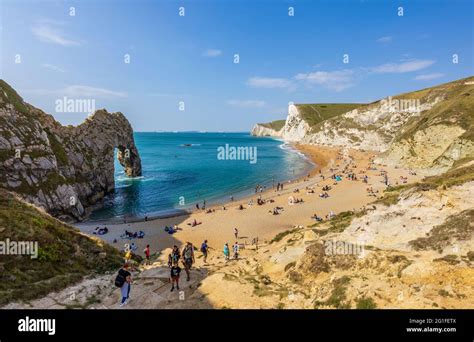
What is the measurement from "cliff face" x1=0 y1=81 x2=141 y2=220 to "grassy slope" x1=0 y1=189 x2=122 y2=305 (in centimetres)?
2359

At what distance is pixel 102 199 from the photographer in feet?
195

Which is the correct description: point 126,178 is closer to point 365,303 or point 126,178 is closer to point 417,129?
point 365,303

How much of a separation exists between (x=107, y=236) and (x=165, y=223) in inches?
341

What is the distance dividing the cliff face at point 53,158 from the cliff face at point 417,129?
5721cm

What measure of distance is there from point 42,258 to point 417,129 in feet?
305

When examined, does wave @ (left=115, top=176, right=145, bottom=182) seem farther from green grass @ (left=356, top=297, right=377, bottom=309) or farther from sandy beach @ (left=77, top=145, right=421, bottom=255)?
green grass @ (left=356, top=297, right=377, bottom=309)

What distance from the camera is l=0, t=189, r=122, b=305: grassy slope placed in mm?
12641

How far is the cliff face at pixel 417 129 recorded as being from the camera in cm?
6363

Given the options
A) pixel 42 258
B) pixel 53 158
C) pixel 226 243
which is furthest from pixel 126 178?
pixel 42 258

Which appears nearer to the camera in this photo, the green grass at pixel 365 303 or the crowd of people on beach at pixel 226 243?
the green grass at pixel 365 303

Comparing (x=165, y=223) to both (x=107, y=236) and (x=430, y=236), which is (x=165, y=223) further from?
(x=430, y=236)

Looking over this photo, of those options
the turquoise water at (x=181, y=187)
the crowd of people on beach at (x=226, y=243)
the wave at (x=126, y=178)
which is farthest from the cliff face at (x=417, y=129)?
the wave at (x=126, y=178)

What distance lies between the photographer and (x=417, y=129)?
8094cm

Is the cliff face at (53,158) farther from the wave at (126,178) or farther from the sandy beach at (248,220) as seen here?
the wave at (126,178)
